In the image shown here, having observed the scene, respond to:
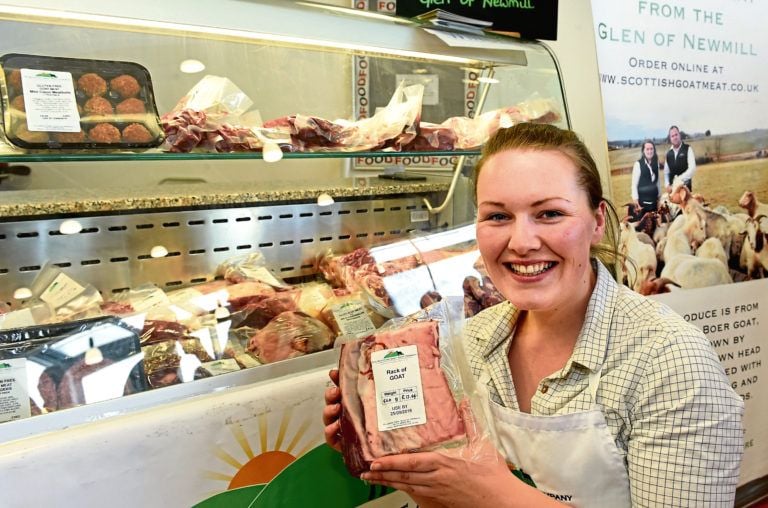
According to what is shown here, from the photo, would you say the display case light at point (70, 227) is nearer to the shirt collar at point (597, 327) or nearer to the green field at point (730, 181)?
the shirt collar at point (597, 327)

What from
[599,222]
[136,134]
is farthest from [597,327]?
[136,134]

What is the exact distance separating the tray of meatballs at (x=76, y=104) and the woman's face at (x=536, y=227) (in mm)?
983

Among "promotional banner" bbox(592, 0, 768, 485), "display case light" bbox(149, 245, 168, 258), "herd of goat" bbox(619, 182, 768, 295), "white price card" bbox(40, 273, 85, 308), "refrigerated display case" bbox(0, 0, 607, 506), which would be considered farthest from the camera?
"herd of goat" bbox(619, 182, 768, 295)

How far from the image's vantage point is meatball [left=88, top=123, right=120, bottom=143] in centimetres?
160

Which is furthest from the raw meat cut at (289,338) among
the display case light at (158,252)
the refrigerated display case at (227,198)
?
the display case light at (158,252)

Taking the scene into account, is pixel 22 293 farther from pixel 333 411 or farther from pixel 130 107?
pixel 333 411

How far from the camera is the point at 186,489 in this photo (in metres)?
1.64

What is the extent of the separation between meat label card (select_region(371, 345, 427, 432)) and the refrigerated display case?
0.47m

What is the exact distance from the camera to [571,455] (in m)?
1.57

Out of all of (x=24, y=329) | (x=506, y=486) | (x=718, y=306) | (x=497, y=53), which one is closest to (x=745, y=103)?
(x=718, y=306)

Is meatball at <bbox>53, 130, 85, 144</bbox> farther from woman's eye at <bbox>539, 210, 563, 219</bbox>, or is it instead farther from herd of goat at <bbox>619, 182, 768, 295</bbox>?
herd of goat at <bbox>619, 182, 768, 295</bbox>

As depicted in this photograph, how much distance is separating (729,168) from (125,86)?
3258 mm

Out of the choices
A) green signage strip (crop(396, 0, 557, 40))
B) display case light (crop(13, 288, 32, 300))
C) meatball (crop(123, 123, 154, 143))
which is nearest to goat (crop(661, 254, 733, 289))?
green signage strip (crop(396, 0, 557, 40))

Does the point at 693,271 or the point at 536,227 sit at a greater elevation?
the point at 536,227
